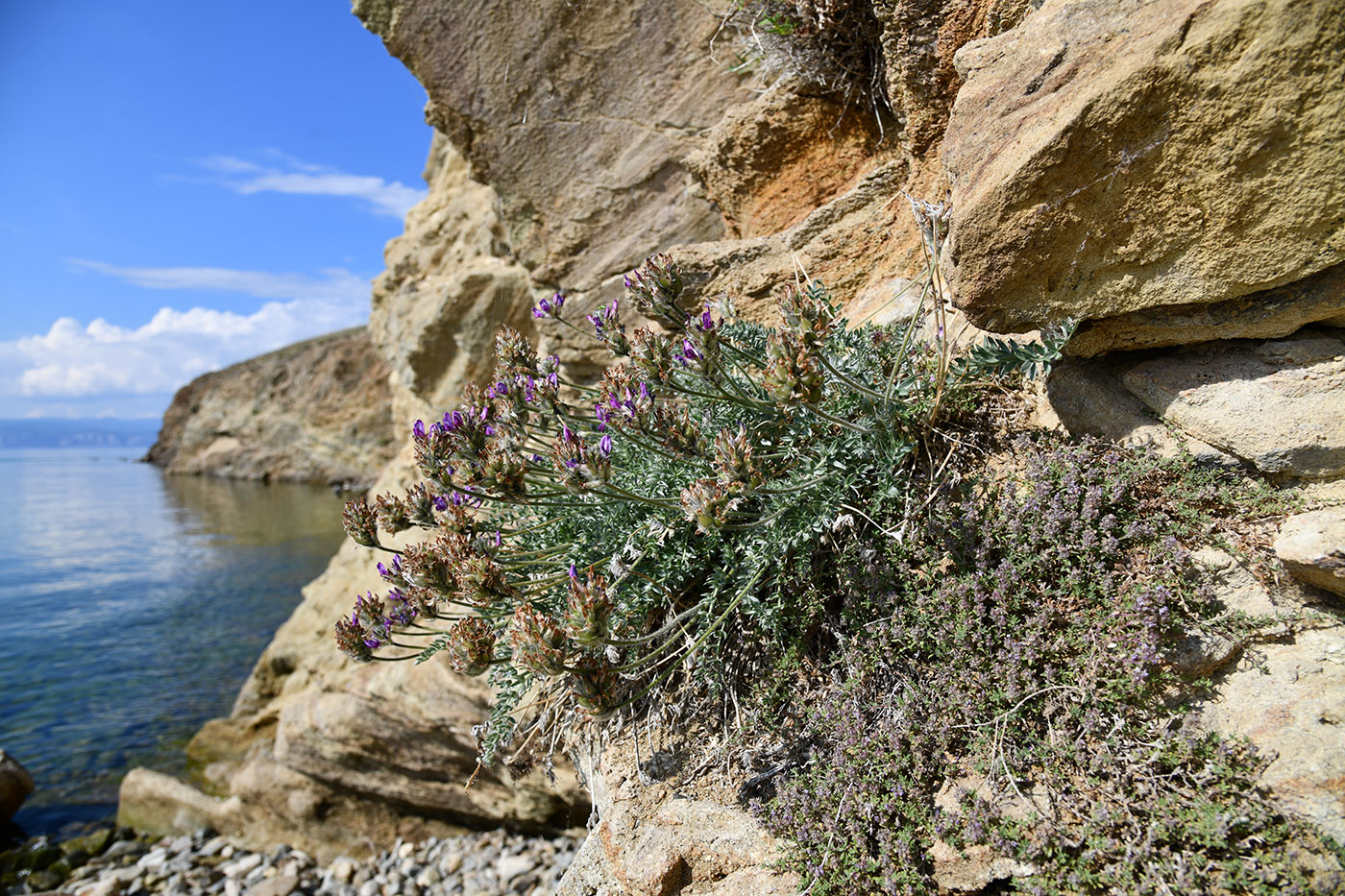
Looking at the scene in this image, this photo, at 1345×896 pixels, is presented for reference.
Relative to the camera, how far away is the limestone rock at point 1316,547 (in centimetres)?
221

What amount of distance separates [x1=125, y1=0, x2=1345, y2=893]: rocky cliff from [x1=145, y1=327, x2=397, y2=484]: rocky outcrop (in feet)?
108

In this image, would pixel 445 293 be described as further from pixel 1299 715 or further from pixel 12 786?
pixel 1299 715

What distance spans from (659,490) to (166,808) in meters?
7.47

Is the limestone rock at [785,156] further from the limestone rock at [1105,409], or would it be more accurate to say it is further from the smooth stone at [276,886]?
the smooth stone at [276,886]

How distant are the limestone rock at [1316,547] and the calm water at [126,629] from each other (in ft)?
34.4

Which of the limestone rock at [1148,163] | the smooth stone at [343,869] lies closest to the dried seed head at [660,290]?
the limestone rock at [1148,163]

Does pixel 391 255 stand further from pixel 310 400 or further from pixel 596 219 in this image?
pixel 310 400

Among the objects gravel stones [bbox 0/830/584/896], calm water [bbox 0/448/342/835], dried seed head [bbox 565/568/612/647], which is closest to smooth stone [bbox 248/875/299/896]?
gravel stones [bbox 0/830/584/896]

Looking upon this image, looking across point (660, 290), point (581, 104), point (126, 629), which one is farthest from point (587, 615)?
point (126, 629)

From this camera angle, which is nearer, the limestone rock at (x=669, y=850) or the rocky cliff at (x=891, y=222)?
the rocky cliff at (x=891, y=222)

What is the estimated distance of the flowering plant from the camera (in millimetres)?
2570

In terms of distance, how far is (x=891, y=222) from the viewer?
421 cm

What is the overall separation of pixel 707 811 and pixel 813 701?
23.1 inches

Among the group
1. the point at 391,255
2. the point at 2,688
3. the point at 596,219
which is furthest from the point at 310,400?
the point at 596,219
